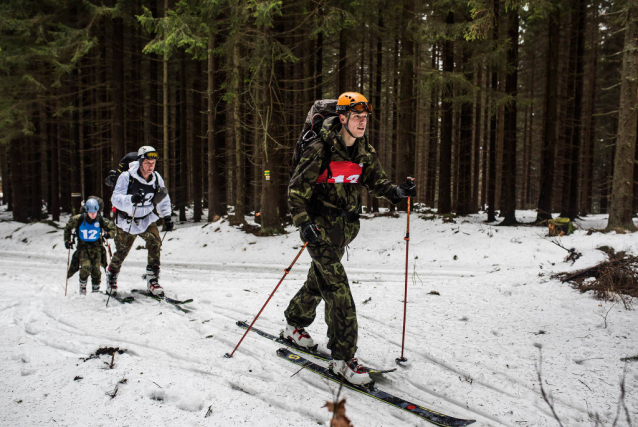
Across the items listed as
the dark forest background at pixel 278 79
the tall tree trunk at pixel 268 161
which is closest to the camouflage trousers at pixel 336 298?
the dark forest background at pixel 278 79

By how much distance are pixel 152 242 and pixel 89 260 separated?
1946 millimetres

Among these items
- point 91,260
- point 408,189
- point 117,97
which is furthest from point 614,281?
point 117,97

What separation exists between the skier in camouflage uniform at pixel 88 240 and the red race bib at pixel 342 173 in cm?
568

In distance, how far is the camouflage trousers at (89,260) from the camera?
767 centimetres

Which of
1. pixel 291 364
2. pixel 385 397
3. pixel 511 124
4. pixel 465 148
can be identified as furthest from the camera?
pixel 465 148

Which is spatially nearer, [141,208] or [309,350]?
[309,350]

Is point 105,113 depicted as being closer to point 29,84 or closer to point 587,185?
point 29,84

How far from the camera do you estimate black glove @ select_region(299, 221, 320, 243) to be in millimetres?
3520

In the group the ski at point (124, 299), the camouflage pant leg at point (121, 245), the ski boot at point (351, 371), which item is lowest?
the ski at point (124, 299)

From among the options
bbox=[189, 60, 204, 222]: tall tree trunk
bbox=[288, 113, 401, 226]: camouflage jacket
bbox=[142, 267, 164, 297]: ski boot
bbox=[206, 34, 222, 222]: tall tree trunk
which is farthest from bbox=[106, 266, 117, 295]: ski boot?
bbox=[189, 60, 204, 222]: tall tree trunk

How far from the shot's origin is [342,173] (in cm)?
388

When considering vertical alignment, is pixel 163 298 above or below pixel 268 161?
below

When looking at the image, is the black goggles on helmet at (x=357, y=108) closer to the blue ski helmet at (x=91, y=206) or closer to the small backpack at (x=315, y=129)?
the small backpack at (x=315, y=129)

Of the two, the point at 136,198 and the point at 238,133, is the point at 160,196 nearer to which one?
the point at 136,198
